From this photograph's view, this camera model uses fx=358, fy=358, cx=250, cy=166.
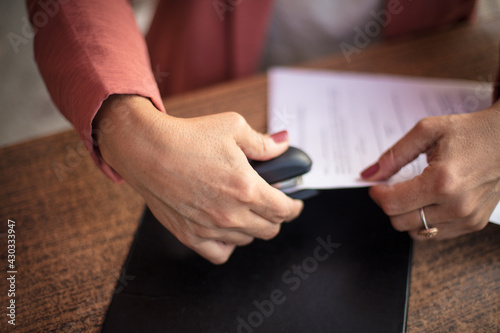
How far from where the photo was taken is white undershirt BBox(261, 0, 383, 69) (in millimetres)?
774

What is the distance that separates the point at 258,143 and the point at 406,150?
0.19 meters

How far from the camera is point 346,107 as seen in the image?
0.59 m

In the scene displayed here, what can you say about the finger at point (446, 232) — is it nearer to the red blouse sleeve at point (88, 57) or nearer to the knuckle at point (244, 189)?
the knuckle at point (244, 189)

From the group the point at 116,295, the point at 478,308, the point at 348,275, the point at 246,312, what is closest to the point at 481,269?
the point at 478,308

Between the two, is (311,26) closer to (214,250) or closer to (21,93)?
(214,250)

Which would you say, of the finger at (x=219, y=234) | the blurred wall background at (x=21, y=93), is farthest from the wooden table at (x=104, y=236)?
the blurred wall background at (x=21, y=93)

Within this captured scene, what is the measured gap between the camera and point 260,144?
437 millimetres

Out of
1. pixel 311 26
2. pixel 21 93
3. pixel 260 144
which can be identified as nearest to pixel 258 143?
pixel 260 144

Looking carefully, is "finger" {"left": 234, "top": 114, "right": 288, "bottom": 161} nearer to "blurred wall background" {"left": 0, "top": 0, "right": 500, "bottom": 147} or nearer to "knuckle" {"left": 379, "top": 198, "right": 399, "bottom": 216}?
"knuckle" {"left": 379, "top": 198, "right": 399, "bottom": 216}

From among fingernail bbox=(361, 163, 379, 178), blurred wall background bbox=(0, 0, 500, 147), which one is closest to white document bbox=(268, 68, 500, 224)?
fingernail bbox=(361, 163, 379, 178)

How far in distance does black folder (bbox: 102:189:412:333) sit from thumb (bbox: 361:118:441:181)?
0.07 metres

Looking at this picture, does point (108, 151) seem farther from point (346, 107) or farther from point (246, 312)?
point (346, 107)

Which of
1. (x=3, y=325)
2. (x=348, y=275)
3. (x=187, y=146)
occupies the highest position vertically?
(x=187, y=146)

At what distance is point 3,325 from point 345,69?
64cm
